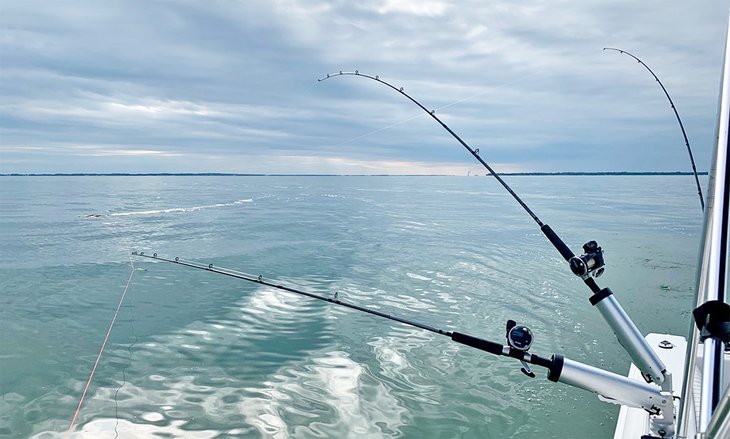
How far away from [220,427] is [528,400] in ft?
11.7

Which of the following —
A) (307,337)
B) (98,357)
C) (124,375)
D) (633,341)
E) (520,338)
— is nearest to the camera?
(520,338)

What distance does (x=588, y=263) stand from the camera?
3.19 meters

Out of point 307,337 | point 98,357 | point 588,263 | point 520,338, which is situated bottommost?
point 98,357

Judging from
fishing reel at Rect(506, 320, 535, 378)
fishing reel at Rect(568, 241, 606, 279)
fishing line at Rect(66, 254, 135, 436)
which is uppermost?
fishing reel at Rect(568, 241, 606, 279)

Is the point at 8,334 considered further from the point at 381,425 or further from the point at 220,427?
the point at 381,425

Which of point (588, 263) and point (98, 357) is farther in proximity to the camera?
point (98, 357)

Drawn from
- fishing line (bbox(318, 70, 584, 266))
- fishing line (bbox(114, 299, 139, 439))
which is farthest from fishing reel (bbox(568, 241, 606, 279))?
fishing line (bbox(114, 299, 139, 439))

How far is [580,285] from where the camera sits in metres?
10.8

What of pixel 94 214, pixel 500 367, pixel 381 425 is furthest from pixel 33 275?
pixel 94 214

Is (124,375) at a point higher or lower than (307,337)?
lower

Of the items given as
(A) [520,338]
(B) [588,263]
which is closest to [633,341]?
(B) [588,263]

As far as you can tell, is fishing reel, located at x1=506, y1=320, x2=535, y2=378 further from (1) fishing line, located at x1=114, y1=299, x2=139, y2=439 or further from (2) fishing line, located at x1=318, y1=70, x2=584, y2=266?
(1) fishing line, located at x1=114, y1=299, x2=139, y2=439

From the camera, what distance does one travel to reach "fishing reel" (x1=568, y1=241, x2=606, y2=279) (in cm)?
314

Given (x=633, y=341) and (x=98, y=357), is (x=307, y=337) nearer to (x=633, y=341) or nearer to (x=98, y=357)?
(x=98, y=357)
